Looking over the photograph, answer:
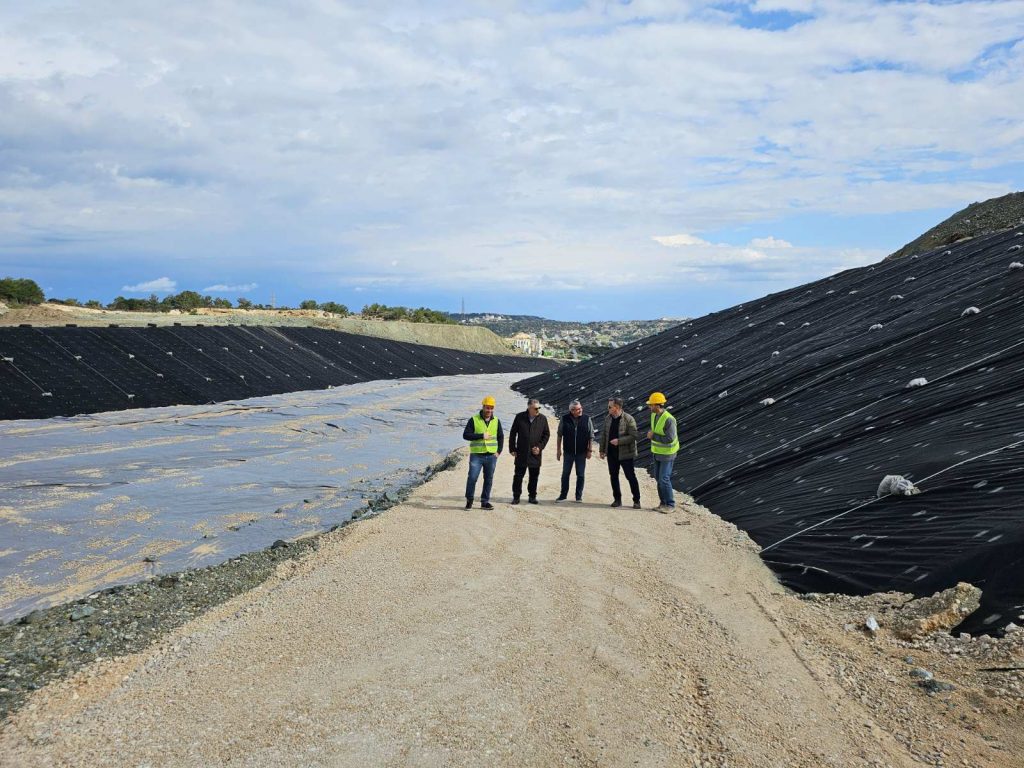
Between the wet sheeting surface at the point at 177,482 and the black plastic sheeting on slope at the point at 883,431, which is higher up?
the black plastic sheeting on slope at the point at 883,431

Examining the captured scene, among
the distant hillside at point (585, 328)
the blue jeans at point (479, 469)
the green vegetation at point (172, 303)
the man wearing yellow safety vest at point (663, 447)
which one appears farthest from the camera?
the distant hillside at point (585, 328)

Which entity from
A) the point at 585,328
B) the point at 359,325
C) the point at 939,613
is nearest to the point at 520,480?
the point at 939,613

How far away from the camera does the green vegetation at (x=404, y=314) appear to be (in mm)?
90938

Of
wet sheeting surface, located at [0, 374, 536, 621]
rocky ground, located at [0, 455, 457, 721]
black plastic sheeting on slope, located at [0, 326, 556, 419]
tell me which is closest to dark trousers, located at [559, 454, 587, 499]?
wet sheeting surface, located at [0, 374, 536, 621]

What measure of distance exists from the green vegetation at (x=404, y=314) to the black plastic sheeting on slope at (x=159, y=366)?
41571 mm

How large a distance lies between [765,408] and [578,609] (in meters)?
8.01

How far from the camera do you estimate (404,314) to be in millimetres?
92688

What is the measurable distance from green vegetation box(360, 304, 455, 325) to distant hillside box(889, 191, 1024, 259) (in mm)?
64312

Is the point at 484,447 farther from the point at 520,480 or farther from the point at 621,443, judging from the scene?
the point at 621,443

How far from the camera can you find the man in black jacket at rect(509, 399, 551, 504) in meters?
10.5

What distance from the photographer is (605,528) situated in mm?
9211

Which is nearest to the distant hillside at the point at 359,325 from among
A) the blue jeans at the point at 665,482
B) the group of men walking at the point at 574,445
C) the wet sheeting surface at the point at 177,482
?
the wet sheeting surface at the point at 177,482

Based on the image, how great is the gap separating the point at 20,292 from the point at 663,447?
61.7 meters

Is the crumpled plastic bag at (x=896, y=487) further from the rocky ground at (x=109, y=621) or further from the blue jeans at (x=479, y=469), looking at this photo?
the rocky ground at (x=109, y=621)
